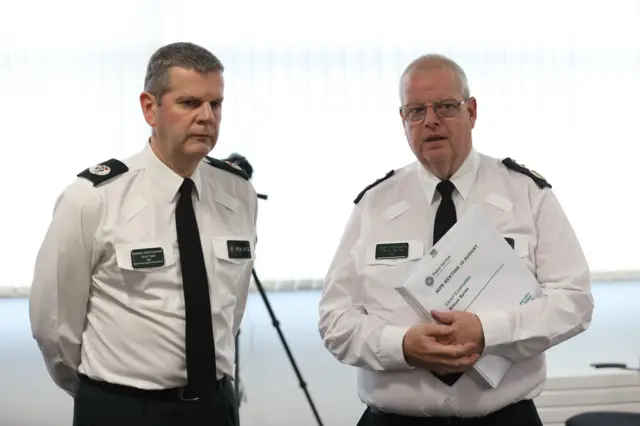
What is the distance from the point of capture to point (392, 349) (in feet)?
6.08

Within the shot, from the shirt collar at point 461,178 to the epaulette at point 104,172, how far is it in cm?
82

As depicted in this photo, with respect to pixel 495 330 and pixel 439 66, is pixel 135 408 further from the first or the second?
pixel 439 66

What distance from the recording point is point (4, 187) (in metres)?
3.15

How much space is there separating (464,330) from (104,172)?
0.99 m

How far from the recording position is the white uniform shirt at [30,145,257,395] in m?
1.78

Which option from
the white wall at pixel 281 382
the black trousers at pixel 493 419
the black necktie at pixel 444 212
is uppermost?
the black necktie at pixel 444 212

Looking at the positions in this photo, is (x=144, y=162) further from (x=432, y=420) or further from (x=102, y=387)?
(x=432, y=420)

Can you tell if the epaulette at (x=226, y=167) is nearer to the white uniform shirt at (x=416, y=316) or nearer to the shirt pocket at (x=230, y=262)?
the shirt pocket at (x=230, y=262)

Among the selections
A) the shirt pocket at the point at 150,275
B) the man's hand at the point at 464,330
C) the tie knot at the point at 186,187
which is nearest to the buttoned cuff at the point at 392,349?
the man's hand at the point at 464,330

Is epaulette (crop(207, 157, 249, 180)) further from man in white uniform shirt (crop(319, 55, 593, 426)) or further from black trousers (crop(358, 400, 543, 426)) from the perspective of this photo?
→ black trousers (crop(358, 400, 543, 426))

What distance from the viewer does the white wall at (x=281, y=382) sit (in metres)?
3.25

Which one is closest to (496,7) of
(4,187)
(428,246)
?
(428,246)

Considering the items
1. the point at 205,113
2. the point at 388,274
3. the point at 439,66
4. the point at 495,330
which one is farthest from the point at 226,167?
the point at 495,330

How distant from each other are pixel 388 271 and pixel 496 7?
1905mm
